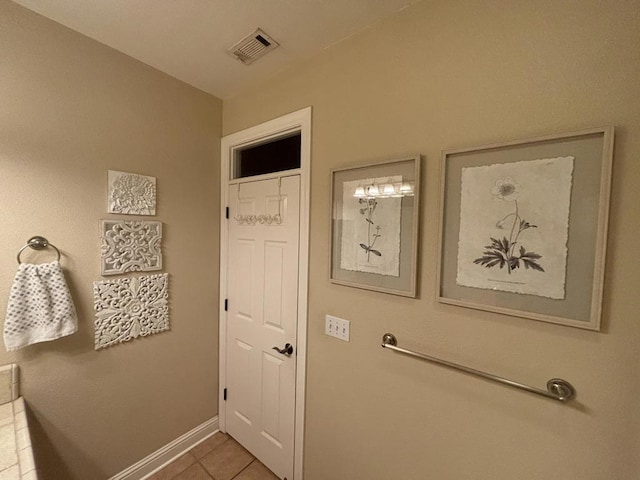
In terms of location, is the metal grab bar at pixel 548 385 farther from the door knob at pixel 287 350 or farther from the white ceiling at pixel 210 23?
the white ceiling at pixel 210 23

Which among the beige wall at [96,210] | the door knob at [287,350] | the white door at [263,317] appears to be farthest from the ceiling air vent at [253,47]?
the door knob at [287,350]

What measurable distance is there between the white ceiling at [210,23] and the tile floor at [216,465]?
2.62 m

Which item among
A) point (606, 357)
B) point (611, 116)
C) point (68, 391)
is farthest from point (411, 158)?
point (68, 391)

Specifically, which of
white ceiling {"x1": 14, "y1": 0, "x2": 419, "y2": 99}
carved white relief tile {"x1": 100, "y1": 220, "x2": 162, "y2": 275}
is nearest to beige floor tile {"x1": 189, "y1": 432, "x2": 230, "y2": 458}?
carved white relief tile {"x1": 100, "y1": 220, "x2": 162, "y2": 275}

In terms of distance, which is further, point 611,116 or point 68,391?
point 68,391

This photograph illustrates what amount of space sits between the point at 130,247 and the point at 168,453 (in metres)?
1.44

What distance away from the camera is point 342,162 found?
4.21ft

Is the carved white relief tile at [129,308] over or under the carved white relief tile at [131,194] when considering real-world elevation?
under

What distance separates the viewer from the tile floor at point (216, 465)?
5.30 ft

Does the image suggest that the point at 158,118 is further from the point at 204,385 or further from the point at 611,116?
the point at 611,116

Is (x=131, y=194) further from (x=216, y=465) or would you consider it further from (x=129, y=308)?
(x=216, y=465)

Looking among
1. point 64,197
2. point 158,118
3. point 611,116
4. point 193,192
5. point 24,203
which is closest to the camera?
point 611,116

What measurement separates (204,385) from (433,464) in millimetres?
1634

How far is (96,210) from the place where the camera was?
136cm
